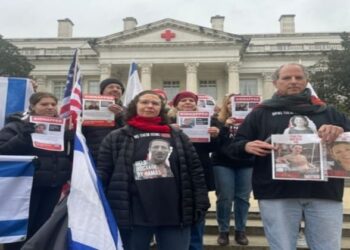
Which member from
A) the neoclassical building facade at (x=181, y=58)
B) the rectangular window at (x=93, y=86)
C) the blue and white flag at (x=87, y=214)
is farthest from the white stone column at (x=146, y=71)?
the blue and white flag at (x=87, y=214)

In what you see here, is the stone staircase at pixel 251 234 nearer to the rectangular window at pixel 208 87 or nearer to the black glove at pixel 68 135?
the black glove at pixel 68 135

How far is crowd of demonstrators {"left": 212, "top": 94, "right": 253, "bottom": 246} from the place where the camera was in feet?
16.9

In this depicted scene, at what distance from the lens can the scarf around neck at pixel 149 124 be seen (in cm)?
360

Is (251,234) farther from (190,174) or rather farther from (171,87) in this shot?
(171,87)

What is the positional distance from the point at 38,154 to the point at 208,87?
40909 mm

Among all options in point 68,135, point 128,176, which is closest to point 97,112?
point 68,135

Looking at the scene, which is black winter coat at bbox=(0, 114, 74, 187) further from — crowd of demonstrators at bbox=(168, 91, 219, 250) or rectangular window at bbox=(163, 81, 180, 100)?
rectangular window at bbox=(163, 81, 180, 100)

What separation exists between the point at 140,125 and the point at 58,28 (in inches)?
2059

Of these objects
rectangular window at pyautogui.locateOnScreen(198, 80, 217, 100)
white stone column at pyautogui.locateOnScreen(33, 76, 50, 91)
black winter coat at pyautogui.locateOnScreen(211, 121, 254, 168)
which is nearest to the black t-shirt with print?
black winter coat at pyautogui.locateOnScreen(211, 121, 254, 168)

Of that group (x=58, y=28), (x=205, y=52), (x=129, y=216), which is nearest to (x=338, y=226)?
(x=129, y=216)

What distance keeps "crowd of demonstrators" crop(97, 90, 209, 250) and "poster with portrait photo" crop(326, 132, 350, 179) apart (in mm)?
1015

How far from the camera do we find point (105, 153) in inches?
141

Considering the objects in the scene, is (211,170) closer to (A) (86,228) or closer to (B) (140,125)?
(B) (140,125)

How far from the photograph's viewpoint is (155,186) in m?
3.42
